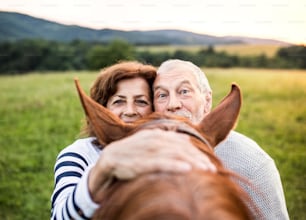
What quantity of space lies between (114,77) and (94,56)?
6413 mm

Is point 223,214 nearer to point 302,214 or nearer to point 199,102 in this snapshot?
point 199,102

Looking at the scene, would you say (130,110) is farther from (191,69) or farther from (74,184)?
(74,184)

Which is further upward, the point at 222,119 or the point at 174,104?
the point at 222,119

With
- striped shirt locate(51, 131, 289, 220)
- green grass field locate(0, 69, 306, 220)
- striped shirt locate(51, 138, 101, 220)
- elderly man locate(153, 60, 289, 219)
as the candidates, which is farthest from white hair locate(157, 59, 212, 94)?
green grass field locate(0, 69, 306, 220)

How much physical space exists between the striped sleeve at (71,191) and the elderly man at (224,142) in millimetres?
417

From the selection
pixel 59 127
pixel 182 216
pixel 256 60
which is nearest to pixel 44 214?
pixel 59 127

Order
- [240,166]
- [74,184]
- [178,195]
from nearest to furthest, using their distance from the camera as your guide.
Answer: [178,195] → [74,184] → [240,166]

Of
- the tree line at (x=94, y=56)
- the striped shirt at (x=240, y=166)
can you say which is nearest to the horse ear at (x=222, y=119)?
the striped shirt at (x=240, y=166)

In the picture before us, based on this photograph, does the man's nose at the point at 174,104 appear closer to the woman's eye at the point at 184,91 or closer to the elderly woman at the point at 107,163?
the woman's eye at the point at 184,91

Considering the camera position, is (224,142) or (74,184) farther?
(224,142)

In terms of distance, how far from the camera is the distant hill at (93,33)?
6.95 metres

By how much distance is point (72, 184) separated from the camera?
1808 millimetres

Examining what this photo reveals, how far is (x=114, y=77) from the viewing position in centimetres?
238

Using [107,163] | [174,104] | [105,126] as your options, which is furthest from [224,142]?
Result: [107,163]
